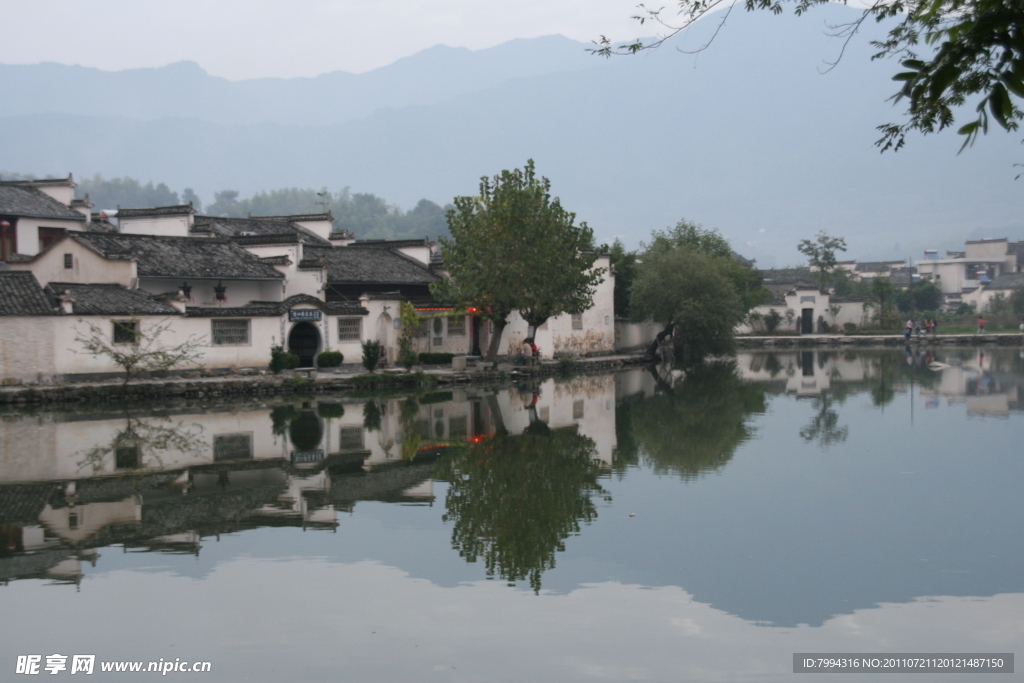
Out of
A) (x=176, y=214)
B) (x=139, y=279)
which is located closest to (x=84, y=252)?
(x=139, y=279)

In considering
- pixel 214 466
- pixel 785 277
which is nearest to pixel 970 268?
pixel 785 277

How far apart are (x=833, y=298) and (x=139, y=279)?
48.1m

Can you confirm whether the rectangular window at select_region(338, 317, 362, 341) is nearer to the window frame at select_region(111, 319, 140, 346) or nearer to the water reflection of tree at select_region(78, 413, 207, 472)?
the window frame at select_region(111, 319, 140, 346)

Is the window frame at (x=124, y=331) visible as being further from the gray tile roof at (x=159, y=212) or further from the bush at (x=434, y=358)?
the gray tile roof at (x=159, y=212)

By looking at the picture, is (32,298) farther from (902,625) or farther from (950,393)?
(950,393)

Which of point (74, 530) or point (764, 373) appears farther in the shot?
point (764, 373)

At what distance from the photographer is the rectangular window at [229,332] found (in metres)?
26.9

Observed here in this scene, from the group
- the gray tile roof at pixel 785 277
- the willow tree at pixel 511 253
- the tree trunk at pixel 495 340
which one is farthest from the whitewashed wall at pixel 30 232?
the gray tile roof at pixel 785 277

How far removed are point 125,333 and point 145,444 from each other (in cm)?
928

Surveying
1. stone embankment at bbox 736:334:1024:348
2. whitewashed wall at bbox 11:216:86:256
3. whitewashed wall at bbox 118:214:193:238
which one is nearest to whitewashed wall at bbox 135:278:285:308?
whitewashed wall at bbox 118:214:193:238

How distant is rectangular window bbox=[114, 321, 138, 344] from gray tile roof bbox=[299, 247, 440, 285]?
24.6ft

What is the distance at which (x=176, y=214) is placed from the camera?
35906 mm

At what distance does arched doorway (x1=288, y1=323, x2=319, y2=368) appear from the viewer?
2920cm

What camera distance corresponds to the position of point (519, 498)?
12.3 meters
